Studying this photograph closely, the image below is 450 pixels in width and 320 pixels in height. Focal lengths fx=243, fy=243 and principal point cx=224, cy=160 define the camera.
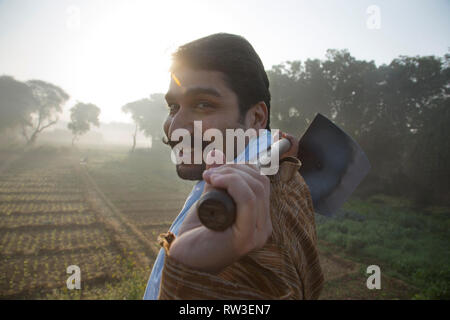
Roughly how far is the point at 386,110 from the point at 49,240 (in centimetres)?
2630

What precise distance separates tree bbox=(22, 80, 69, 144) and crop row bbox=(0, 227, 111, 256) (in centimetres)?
4306

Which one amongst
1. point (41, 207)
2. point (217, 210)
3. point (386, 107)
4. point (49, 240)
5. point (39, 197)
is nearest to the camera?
point (217, 210)

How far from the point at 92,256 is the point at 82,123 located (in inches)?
2121

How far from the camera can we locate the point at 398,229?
1302 centimetres

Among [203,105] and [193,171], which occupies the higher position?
[203,105]

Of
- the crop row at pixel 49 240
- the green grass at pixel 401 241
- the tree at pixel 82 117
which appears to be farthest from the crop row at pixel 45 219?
the tree at pixel 82 117

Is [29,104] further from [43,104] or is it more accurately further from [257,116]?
[257,116]

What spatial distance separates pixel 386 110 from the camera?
22.2m

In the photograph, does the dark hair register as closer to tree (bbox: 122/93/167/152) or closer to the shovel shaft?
the shovel shaft

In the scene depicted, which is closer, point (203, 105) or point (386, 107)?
point (203, 105)

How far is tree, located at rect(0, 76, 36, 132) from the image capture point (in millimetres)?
40344

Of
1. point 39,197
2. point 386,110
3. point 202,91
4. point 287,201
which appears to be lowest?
point 39,197

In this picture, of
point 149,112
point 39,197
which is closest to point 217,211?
point 39,197
